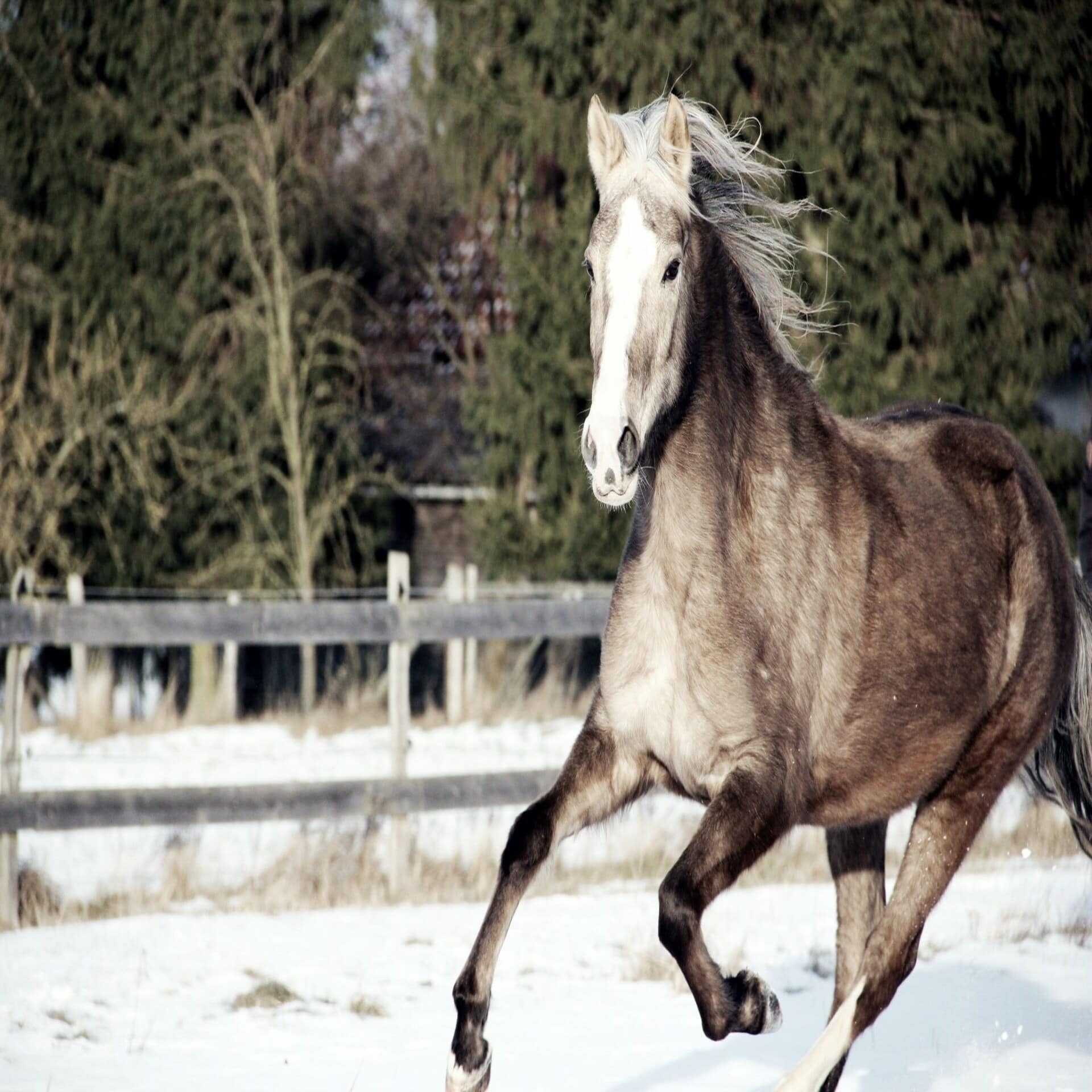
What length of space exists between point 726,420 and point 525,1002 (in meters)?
2.73

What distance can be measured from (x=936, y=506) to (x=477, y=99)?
9.39 metres

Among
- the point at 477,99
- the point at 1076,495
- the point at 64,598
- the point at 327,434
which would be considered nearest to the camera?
the point at 1076,495

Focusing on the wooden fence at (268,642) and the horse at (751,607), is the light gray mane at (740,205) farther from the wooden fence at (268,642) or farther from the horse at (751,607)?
the wooden fence at (268,642)

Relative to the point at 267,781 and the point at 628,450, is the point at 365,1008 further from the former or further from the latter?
the point at 267,781

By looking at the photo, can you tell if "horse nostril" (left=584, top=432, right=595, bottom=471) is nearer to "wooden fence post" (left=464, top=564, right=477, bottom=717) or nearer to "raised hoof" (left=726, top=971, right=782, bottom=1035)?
"raised hoof" (left=726, top=971, right=782, bottom=1035)

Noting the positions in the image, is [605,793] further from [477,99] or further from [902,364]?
[477,99]

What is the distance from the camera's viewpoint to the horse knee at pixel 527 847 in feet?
10.2

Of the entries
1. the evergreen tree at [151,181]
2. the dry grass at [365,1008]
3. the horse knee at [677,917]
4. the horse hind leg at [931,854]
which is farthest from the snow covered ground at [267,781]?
the evergreen tree at [151,181]

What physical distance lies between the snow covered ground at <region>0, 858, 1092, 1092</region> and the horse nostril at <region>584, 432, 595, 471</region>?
2.22 m

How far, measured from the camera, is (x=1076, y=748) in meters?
4.41

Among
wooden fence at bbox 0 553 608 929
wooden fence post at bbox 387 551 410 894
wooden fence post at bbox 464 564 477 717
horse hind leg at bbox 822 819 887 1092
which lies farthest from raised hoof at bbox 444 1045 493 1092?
wooden fence post at bbox 464 564 477 717

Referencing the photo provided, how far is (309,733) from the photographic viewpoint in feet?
38.3

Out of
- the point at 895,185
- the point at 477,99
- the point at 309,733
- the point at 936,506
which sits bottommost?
the point at 309,733

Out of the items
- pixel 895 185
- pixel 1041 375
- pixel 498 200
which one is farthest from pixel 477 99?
pixel 1041 375
